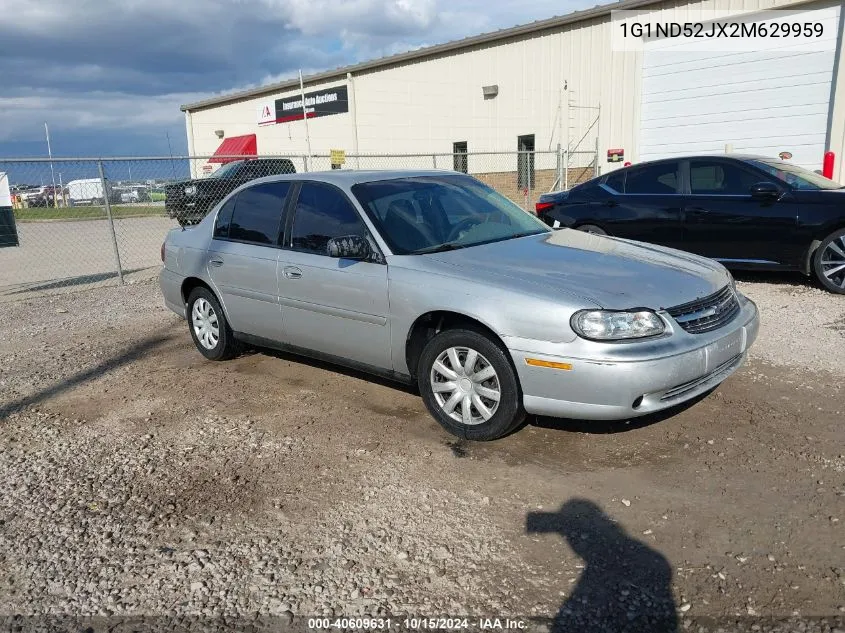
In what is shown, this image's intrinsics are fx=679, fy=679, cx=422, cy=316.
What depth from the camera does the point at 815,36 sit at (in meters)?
13.5

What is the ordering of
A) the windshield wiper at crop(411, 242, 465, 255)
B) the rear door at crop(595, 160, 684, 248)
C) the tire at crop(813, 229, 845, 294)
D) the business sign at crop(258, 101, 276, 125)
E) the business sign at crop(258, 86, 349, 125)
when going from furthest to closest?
the business sign at crop(258, 101, 276, 125) → the business sign at crop(258, 86, 349, 125) → the rear door at crop(595, 160, 684, 248) → the tire at crop(813, 229, 845, 294) → the windshield wiper at crop(411, 242, 465, 255)

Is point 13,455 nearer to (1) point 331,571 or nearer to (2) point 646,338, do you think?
(1) point 331,571

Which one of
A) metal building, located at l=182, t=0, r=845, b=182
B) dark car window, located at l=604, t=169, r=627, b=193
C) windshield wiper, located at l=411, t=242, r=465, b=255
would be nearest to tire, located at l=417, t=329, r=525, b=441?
windshield wiper, located at l=411, t=242, r=465, b=255

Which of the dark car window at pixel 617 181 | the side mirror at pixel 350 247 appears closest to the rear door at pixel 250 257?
the side mirror at pixel 350 247

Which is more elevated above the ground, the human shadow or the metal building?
the metal building

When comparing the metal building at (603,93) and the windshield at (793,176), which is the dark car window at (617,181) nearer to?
the windshield at (793,176)

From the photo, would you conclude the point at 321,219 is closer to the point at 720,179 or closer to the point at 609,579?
the point at 609,579

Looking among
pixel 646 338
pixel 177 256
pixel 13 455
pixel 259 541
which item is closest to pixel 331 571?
pixel 259 541

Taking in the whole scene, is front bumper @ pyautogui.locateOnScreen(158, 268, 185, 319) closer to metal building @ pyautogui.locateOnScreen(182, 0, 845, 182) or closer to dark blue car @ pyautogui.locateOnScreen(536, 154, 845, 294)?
dark blue car @ pyautogui.locateOnScreen(536, 154, 845, 294)

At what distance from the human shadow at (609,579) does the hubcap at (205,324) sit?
11.7 feet

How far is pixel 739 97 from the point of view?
14.8 m

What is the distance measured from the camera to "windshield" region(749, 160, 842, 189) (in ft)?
25.0

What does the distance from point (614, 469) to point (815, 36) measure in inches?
533

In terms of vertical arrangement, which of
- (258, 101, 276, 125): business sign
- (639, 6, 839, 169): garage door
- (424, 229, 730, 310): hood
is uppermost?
(258, 101, 276, 125): business sign
